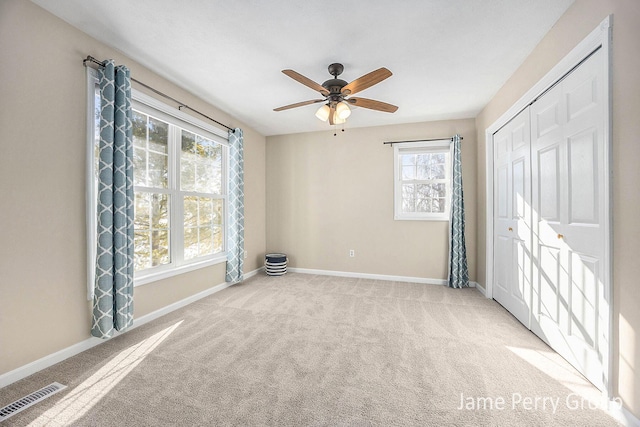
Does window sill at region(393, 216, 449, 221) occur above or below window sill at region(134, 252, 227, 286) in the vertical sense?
above

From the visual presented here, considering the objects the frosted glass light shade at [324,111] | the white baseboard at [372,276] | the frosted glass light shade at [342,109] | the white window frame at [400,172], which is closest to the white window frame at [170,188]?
the white baseboard at [372,276]

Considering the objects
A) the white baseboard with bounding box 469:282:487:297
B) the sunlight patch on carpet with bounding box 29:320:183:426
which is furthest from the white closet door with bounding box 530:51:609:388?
the sunlight patch on carpet with bounding box 29:320:183:426

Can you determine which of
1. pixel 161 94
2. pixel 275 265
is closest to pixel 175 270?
pixel 275 265

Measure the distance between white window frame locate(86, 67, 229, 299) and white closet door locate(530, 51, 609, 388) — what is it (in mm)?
3600

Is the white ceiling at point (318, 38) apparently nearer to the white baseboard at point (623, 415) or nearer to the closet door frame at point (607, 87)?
the closet door frame at point (607, 87)

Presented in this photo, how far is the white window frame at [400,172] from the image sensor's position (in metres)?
4.09

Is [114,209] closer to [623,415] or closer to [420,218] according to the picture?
[623,415]

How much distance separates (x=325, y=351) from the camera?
2.11 metres

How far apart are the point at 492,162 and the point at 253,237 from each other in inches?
150

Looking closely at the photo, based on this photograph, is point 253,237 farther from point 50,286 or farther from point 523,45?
point 523,45

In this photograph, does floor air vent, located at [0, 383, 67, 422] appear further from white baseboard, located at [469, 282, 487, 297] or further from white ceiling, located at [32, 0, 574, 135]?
white baseboard, located at [469, 282, 487, 297]

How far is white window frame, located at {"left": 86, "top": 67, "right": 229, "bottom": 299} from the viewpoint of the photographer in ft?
7.00

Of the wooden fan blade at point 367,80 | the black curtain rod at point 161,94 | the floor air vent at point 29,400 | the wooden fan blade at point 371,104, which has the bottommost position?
the floor air vent at point 29,400

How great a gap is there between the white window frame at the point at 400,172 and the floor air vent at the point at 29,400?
410 cm
